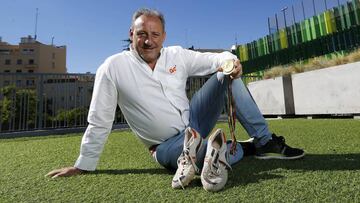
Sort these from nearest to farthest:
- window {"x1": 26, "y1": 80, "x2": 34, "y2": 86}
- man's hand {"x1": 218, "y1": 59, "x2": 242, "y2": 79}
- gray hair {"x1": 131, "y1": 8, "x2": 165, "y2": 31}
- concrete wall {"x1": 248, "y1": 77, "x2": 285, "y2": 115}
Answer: man's hand {"x1": 218, "y1": 59, "x2": 242, "y2": 79}
gray hair {"x1": 131, "y1": 8, "x2": 165, "y2": 31}
window {"x1": 26, "y1": 80, "x2": 34, "y2": 86}
concrete wall {"x1": 248, "y1": 77, "x2": 285, "y2": 115}

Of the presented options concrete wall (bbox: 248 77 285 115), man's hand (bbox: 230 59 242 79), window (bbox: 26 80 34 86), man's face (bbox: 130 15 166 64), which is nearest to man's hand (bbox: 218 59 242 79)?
man's hand (bbox: 230 59 242 79)

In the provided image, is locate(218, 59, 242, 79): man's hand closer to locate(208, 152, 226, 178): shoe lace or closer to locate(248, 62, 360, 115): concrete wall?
locate(208, 152, 226, 178): shoe lace

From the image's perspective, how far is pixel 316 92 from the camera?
649 cm

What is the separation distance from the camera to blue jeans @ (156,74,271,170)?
71.1 inches

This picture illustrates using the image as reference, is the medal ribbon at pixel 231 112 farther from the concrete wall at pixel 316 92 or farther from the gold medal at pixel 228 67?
the concrete wall at pixel 316 92

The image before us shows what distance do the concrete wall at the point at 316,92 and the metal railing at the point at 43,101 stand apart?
2.30 metres

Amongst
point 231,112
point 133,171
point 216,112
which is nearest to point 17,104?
point 133,171

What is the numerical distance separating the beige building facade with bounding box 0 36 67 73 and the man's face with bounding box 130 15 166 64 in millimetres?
63416

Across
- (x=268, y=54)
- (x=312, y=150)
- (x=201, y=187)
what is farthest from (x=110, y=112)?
(x=268, y=54)

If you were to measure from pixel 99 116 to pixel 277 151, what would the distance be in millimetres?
1138

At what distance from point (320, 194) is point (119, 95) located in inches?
46.6

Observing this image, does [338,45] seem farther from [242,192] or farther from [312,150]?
[242,192]

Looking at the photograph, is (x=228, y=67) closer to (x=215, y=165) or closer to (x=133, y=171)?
(x=215, y=165)

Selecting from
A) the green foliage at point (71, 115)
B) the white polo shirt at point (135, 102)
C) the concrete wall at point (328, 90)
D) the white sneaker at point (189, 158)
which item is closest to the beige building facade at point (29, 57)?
the green foliage at point (71, 115)
